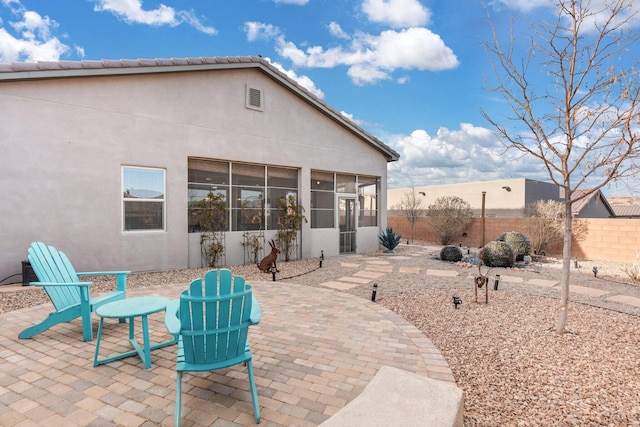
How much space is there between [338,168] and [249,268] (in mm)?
5271

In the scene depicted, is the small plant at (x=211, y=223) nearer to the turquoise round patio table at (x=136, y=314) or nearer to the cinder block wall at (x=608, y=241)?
the turquoise round patio table at (x=136, y=314)

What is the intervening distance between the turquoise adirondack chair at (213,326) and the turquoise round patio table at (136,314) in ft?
2.72

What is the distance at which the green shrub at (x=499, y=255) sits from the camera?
9828mm

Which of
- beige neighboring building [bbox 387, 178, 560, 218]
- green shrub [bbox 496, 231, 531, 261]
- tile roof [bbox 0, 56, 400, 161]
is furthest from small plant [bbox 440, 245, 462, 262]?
beige neighboring building [bbox 387, 178, 560, 218]

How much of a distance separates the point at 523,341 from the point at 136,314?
458cm

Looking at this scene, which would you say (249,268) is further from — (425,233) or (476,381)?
(425,233)

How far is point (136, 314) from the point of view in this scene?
3117 millimetres

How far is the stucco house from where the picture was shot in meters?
6.80

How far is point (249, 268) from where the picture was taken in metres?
9.05

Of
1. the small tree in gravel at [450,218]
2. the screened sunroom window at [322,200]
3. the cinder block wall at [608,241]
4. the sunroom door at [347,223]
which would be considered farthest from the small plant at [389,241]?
the cinder block wall at [608,241]

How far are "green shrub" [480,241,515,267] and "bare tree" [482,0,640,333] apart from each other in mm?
5941

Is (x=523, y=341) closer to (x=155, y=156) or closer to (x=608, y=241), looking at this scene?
(x=155, y=156)

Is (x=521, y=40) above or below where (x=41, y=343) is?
above

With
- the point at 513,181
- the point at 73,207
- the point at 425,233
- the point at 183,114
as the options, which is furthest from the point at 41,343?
the point at 513,181
